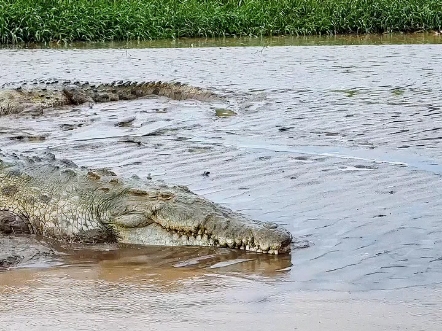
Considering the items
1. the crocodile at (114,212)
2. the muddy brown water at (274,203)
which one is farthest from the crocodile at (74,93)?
the crocodile at (114,212)

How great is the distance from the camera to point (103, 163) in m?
6.48

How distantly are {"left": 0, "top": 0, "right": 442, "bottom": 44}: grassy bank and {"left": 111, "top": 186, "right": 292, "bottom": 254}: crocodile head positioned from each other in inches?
646

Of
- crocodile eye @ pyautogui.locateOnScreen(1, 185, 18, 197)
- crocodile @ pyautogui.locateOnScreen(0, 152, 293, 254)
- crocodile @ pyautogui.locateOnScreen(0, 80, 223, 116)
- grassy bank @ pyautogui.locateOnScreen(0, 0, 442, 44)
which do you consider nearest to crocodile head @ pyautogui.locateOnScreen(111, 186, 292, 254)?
crocodile @ pyautogui.locateOnScreen(0, 152, 293, 254)

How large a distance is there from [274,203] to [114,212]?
98cm

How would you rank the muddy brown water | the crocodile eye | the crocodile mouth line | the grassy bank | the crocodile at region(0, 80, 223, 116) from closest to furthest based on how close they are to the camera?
the muddy brown water → the crocodile mouth line → the crocodile eye → the crocodile at region(0, 80, 223, 116) → the grassy bank

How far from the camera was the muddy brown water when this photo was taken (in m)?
3.32

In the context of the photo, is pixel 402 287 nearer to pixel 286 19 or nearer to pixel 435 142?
pixel 435 142

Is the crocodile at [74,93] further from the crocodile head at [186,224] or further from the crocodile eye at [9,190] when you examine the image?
the crocodile head at [186,224]

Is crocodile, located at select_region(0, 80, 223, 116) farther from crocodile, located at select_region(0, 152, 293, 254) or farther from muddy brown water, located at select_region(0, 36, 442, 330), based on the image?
crocodile, located at select_region(0, 152, 293, 254)

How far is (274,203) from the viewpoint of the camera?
5.09 metres

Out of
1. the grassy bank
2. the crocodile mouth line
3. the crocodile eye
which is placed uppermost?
the grassy bank

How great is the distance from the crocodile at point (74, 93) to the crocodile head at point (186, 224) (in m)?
5.55

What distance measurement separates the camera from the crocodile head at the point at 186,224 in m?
4.16

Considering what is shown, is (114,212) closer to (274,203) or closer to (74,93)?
(274,203)
